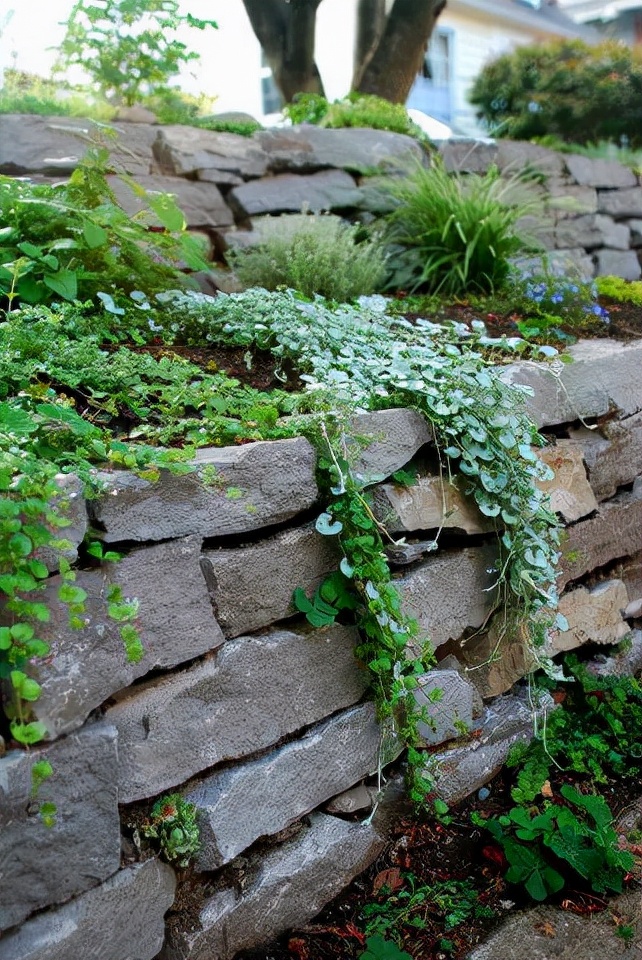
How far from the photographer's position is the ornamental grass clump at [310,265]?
391 centimetres

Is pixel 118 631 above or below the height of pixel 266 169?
below

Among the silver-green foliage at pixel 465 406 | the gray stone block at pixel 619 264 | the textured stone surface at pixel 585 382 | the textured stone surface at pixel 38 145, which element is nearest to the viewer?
the silver-green foliage at pixel 465 406

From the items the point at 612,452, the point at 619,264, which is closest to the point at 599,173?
the point at 619,264

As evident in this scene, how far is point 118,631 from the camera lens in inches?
73.6

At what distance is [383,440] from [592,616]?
4.43ft

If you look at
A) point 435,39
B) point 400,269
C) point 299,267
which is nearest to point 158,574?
point 299,267

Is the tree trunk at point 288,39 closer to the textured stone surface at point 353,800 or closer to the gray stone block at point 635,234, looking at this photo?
the gray stone block at point 635,234

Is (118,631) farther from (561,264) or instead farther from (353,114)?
(353,114)

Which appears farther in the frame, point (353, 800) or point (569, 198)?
point (569, 198)

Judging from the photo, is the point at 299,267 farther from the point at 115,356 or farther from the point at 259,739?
the point at 259,739

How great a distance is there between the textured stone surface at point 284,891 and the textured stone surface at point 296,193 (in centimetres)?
360

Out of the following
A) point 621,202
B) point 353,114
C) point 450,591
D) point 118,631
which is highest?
point 353,114

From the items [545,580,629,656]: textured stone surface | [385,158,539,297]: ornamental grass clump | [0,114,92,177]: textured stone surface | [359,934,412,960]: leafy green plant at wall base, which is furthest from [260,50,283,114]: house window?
[359,934,412,960]: leafy green plant at wall base

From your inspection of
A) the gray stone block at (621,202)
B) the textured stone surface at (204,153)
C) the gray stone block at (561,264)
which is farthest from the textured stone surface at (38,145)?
the gray stone block at (621,202)
